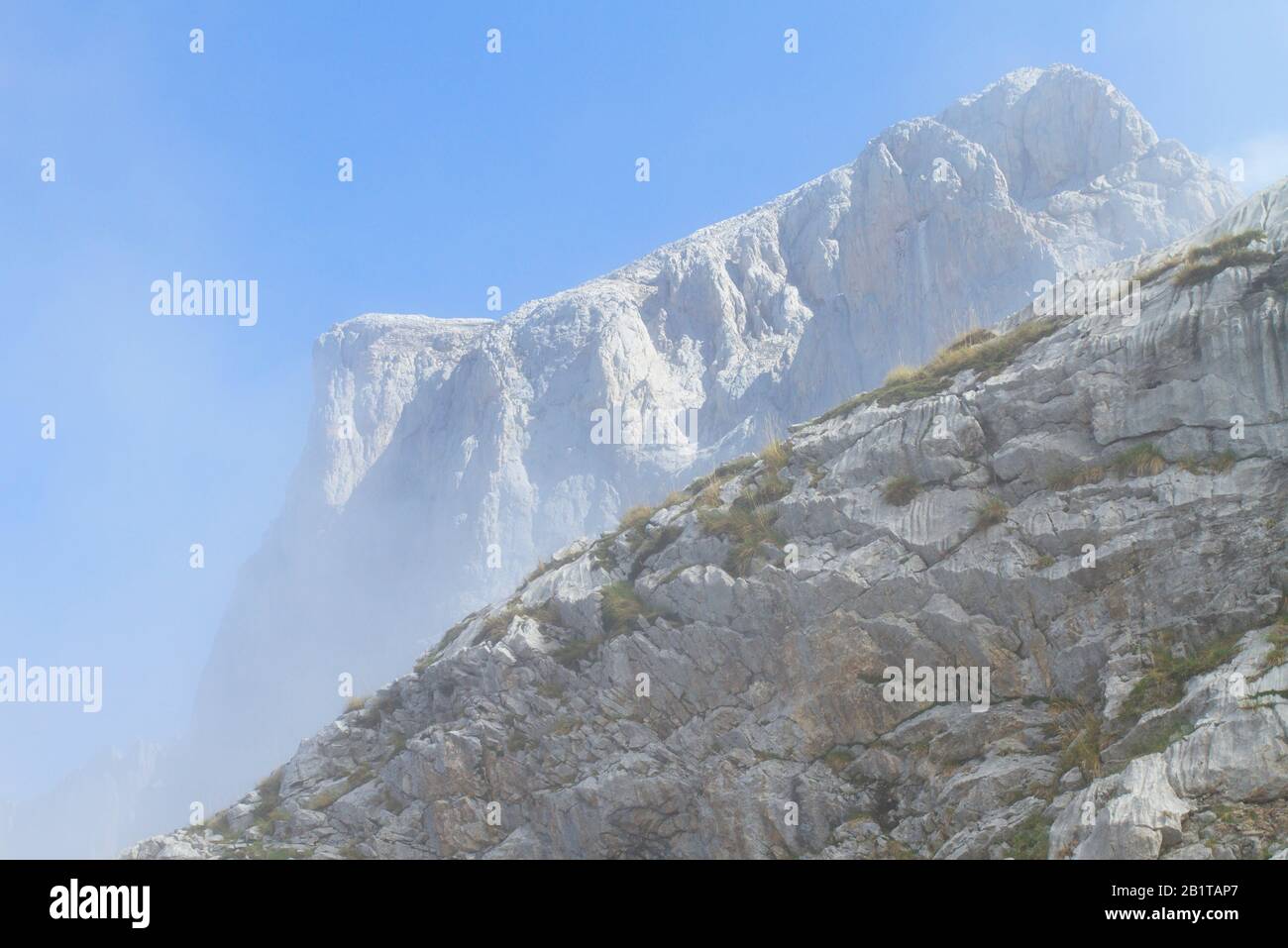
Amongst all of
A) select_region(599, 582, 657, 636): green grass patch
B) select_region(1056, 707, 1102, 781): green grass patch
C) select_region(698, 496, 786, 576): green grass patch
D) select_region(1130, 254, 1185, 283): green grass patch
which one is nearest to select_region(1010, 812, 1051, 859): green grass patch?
select_region(1056, 707, 1102, 781): green grass patch

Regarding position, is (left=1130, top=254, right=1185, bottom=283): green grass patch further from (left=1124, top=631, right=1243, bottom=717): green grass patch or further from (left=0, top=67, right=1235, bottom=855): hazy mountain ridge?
(left=0, top=67, right=1235, bottom=855): hazy mountain ridge

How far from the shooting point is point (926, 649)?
1958 centimetres

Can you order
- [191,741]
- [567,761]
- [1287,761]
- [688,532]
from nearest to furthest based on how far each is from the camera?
[1287,761], [567,761], [688,532], [191,741]

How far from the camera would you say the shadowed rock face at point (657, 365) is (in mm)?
79875

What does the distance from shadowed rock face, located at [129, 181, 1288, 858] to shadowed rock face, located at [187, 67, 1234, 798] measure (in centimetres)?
5390

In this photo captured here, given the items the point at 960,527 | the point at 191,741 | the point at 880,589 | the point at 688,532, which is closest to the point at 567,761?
the point at 688,532

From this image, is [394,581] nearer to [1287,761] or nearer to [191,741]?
[191,741]

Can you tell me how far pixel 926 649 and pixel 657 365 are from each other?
7466cm

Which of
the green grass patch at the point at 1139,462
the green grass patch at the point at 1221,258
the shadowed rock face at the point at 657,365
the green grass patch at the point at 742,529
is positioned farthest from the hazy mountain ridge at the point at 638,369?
the green grass patch at the point at 1139,462

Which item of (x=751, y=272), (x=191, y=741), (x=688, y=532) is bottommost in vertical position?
(x=191, y=741)

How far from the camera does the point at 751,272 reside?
96.1 meters

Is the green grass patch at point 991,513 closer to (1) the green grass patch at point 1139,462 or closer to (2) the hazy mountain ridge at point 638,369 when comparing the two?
(1) the green grass patch at point 1139,462

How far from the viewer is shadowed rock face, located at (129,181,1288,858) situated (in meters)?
16.4
